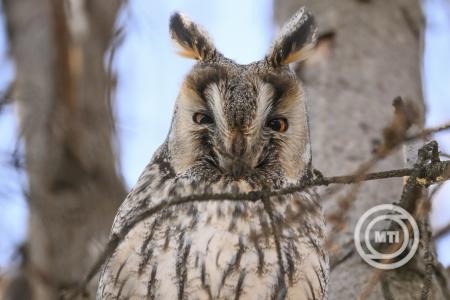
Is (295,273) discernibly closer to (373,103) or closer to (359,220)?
(359,220)

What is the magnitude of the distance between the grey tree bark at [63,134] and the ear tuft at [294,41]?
44.5 inches

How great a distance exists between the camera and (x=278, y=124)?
7.18 ft

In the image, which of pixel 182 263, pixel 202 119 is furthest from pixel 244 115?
pixel 182 263

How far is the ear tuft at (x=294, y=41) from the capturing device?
2.27 metres

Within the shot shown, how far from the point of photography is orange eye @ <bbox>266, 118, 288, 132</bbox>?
217 cm

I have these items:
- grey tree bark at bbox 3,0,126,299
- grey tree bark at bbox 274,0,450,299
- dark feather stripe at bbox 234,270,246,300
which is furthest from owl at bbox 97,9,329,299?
grey tree bark at bbox 3,0,126,299

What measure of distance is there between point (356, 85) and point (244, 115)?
3.62 feet

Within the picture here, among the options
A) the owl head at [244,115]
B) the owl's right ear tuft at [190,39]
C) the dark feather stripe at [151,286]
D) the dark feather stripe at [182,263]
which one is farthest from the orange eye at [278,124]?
the dark feather stripe at [151,286]

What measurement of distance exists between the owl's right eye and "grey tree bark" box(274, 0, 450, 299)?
24.4 inches

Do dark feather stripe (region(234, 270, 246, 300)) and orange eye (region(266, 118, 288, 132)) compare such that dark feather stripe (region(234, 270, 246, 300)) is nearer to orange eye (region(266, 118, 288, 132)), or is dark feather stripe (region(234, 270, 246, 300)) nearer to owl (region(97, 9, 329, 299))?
owl (region(97, 9, 329, 299))

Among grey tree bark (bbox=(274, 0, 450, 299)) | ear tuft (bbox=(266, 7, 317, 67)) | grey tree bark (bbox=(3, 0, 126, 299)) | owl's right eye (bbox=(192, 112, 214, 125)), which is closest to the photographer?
owl's right eye (bbox=(192, 112, 214, 125))

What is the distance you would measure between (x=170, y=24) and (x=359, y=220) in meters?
0.87

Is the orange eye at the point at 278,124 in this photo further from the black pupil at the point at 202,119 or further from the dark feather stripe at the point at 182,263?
the dark feather stripe at the point at 182,263

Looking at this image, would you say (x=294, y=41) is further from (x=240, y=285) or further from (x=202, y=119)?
(x=240, y=285)
